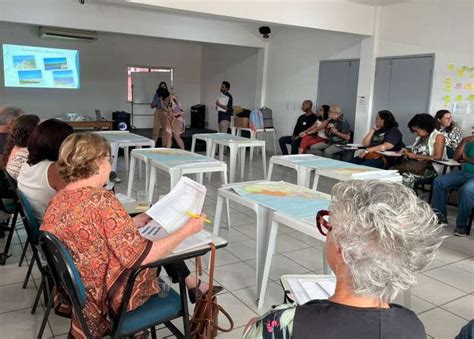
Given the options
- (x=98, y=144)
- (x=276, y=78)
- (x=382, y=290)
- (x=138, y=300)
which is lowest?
(x=138, y=300)

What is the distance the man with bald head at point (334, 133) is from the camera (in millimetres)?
6664

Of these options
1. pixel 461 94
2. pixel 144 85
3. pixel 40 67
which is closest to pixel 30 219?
pixel 461 94

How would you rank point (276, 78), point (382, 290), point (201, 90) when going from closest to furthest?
point (382, 290) < point (276, 78) < point (201, 90)

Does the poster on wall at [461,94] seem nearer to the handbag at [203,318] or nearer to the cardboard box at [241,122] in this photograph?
the cardboard box at [241,122]

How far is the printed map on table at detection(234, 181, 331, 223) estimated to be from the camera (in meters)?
2.32

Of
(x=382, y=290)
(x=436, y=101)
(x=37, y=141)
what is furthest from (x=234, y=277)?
(x=436, y=101)

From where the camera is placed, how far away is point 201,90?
1177cm

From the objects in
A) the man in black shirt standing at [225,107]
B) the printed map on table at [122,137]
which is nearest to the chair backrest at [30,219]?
the printed map on table at [122,137]

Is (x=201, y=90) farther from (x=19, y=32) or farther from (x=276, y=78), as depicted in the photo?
(x=19, y=32)

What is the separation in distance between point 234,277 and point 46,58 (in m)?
8.45

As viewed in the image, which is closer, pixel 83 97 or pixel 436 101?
pixel 436 101

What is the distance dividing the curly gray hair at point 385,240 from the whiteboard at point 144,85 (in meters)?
10.5

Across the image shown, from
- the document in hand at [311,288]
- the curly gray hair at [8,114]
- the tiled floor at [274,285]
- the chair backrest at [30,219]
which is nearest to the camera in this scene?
the document in hand at [311,288]

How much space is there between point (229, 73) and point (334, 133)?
457 cm
